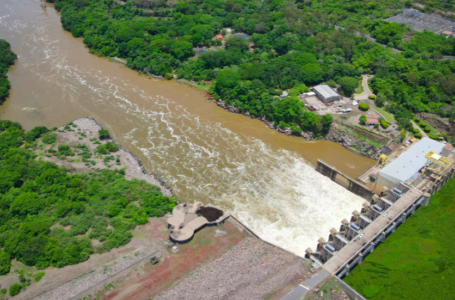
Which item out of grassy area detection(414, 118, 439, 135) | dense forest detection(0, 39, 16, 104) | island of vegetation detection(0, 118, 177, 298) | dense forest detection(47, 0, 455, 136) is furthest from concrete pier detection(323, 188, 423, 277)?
dense forest detection(0, 39, 16, 104)

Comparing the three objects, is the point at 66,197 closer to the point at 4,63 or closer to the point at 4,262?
the point at 4,262

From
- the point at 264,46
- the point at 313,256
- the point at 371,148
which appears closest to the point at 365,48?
the point at 264,46

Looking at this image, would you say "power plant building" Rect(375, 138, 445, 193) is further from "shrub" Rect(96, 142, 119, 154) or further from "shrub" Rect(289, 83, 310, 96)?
"shrub" Rect(96, 142, 119, 154)

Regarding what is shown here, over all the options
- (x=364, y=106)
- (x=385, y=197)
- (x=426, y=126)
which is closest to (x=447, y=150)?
(x=426, y=126)

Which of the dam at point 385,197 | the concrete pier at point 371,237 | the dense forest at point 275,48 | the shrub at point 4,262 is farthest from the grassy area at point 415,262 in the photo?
the shrub at point 4,262

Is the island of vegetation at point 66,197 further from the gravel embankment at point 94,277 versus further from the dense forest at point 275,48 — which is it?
the dense forest at point 275,48

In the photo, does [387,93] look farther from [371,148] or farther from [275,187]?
[275,187]
